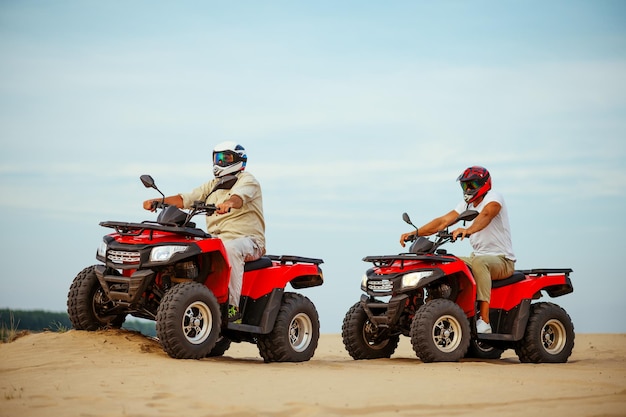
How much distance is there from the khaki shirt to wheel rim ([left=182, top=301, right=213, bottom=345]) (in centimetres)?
135

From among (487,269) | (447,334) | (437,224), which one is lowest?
(447,334)

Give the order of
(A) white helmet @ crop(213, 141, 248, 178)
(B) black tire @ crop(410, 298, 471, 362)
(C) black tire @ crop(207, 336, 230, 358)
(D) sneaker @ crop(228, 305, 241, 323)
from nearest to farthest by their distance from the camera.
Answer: (D) sneaker @ crop(228, 305, 241, 323) → (B) black tire @ crop(410, 298, 471, 362) → (A) white helmet @ crop(213, 141, 248, 178) → (C) black tire @ crop(207, 336, 230, 358)

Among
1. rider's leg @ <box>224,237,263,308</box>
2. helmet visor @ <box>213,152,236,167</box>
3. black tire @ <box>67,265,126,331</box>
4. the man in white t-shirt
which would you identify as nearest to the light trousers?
the man in white t-shirt

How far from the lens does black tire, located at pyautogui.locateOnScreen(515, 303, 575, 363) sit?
1484 cm

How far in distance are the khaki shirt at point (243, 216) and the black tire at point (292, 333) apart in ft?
3.07

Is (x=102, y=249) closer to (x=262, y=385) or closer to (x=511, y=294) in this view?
(x=262, y=385)

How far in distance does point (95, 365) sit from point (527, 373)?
5372 millimetres

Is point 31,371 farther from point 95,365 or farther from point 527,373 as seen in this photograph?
point 527,373

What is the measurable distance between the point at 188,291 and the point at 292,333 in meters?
2.28

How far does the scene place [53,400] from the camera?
9.45 metres

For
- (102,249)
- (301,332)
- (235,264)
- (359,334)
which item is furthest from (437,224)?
(102,249)

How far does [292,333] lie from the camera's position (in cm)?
1373

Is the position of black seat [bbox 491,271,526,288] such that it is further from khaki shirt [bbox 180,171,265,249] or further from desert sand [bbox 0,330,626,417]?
khaki shirt [bbox 180,171,265,249]

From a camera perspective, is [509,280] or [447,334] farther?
[509,280]
